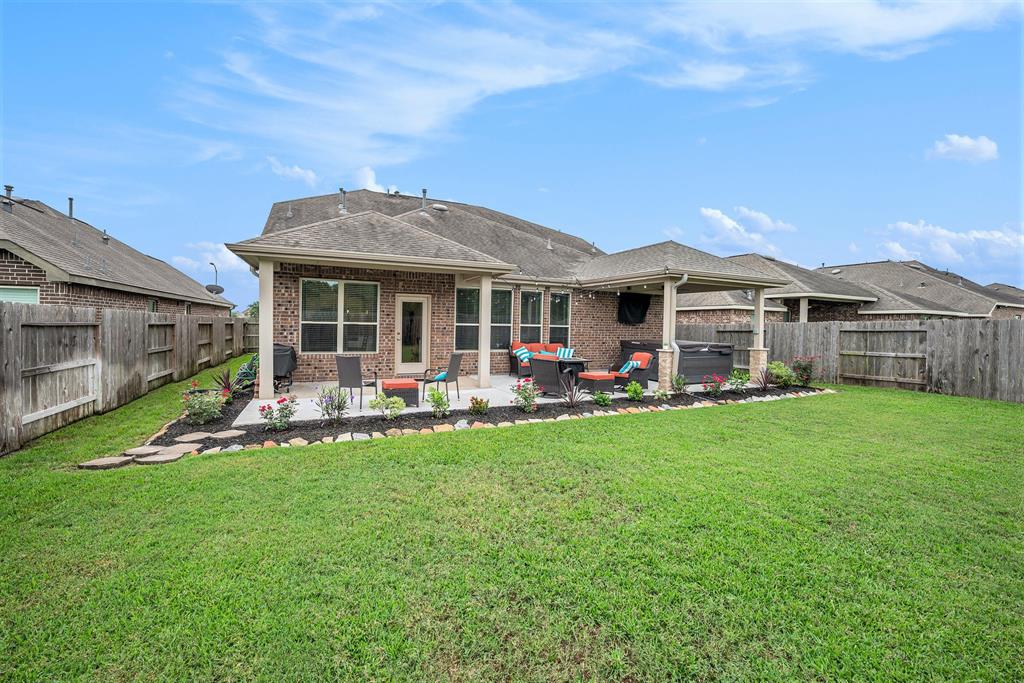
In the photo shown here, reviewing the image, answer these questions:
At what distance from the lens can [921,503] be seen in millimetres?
4363

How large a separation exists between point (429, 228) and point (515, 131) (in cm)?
505

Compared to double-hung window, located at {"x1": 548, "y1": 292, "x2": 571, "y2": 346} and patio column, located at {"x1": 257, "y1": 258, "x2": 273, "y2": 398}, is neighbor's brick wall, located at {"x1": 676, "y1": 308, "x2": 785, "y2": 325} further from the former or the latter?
patio column, located at {"x1": 257, "y1": 258, "x2": 273, "y2": 398}

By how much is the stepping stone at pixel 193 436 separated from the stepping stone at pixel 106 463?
0.86 meters

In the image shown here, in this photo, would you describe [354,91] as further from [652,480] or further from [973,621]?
[973,621]

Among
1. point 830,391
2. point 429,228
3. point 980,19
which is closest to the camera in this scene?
point 980,19

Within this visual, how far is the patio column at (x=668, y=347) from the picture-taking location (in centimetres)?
1061

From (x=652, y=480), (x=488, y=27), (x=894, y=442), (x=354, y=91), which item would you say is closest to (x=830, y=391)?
(x=894, y=442)

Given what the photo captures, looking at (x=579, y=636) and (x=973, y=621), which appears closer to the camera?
(x=579, y=636)

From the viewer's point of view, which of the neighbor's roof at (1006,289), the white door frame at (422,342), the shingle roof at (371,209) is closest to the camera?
the white door frame at (422,342)

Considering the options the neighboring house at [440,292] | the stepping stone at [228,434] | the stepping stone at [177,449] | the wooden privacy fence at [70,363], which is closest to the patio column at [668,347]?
the neighboring house at [440,292]

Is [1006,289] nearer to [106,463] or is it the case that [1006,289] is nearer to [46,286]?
[106,463]

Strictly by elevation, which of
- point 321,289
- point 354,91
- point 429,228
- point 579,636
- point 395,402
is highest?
point 354,91

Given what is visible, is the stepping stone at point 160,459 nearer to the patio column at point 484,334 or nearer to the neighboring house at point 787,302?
the patio column at point 484,334

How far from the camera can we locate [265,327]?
29.6ft
